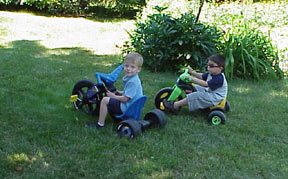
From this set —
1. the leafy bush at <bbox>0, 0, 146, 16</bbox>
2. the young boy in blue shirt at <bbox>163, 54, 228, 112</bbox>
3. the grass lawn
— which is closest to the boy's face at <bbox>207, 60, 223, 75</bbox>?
the young boy in blue shirt at <bbox>163, 54, 228, 112</bbox>

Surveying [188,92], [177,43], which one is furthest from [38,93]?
[177,43]

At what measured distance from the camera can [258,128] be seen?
4.07m

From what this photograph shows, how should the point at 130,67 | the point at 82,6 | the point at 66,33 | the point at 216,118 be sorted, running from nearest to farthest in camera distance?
the point at 130,67
the point at 216,118
the point at 66,33
the point at 82,6

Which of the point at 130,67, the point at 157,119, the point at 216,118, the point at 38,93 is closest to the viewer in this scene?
the point at 130,67

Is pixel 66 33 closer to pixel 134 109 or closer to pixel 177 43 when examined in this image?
pixel 177 43

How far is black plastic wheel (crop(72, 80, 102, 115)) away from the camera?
156 inches

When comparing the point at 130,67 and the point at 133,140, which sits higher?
the point at 130,67

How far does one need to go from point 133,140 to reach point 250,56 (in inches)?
139

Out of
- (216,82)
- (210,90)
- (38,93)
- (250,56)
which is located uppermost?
(250,56)

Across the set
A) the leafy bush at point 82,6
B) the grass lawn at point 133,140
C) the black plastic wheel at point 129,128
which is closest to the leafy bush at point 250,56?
the grass lawn at point 133,140

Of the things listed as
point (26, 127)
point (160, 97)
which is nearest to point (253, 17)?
point (160, 97)

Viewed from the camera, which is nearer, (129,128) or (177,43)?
(129,128)

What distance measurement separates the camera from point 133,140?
3.48 meters

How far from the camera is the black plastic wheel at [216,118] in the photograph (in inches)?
160
